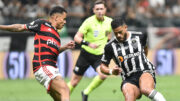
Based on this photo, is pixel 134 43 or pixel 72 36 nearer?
pixel 134 43

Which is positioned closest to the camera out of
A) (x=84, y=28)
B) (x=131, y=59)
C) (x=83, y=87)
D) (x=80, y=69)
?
(x=131, y=59)

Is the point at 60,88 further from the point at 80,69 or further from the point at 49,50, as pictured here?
the point at 80,69

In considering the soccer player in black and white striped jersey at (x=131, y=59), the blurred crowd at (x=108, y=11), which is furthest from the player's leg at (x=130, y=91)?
the blurred crowd at (x=108, y=11)

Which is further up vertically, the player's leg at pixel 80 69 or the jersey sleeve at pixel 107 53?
the jersey sleeve at pixel 107 53

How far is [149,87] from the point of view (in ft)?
28.5

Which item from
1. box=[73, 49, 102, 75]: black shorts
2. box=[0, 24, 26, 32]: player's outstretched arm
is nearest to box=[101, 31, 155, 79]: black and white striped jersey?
box=[0, 24, 26, 32]: player's outstretched arm

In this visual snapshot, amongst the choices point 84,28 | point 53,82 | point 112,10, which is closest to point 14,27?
point 53,82

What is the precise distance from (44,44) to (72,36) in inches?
426

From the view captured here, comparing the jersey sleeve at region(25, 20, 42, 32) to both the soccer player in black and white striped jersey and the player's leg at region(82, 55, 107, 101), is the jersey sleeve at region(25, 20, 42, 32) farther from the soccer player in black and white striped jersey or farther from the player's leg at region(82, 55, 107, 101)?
the player's leg at region(82, 55, 107, 101)

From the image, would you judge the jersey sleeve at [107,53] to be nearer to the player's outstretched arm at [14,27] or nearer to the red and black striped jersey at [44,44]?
the red and black striped jersey at [44,44]

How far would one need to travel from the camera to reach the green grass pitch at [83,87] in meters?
13.5

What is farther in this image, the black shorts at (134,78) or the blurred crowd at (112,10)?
the blurred crowd at (112,10)

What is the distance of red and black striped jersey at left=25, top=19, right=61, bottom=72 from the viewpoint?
29.3 ft

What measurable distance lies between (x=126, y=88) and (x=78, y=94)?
227 inches
